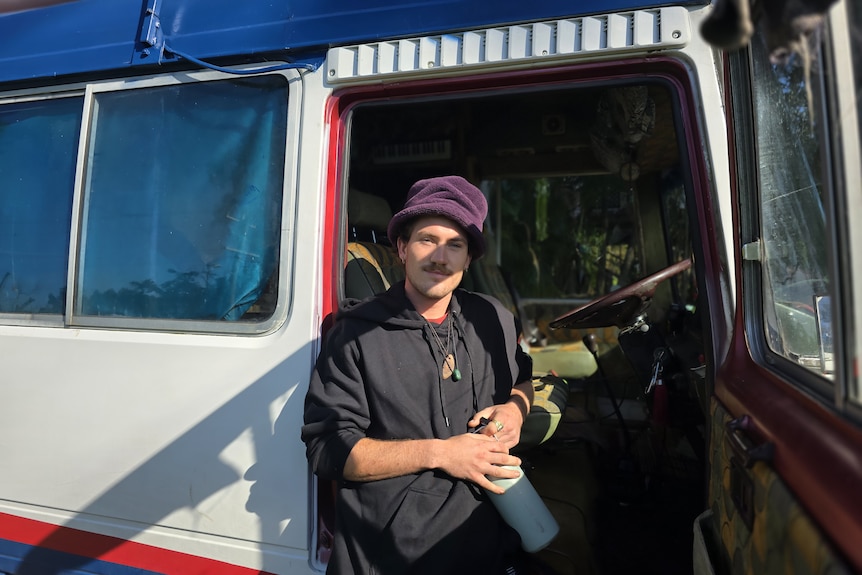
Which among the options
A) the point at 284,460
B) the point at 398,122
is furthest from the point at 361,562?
the point at 398,122

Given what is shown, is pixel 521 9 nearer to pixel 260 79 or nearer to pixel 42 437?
pixel 260 79

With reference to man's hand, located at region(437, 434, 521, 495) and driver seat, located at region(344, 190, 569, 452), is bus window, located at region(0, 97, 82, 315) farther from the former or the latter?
man's hand, located at region(437, 434, 521, 495)

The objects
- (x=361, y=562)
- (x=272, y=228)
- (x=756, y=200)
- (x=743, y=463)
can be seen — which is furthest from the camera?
(x=272, y=228)

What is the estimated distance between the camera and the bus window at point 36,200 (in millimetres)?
1823

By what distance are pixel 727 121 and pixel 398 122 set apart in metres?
2.36

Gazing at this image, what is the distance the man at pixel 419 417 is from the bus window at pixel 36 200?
106cm

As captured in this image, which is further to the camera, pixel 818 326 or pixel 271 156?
pixel 271 156

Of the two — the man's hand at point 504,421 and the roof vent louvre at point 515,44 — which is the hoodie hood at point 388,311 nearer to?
the man's hand at point 504,421

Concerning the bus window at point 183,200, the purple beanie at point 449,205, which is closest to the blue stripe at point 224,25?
the bus window at point 183,200

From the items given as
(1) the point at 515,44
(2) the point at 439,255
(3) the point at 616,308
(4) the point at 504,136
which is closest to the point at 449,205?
(2) the point at 439,255

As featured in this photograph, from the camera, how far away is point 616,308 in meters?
1.97

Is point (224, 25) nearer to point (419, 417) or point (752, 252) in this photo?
point (419, 417)

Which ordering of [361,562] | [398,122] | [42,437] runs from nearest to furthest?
[361,562] < [42,437] < [398,122]

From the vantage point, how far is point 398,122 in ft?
10.9
